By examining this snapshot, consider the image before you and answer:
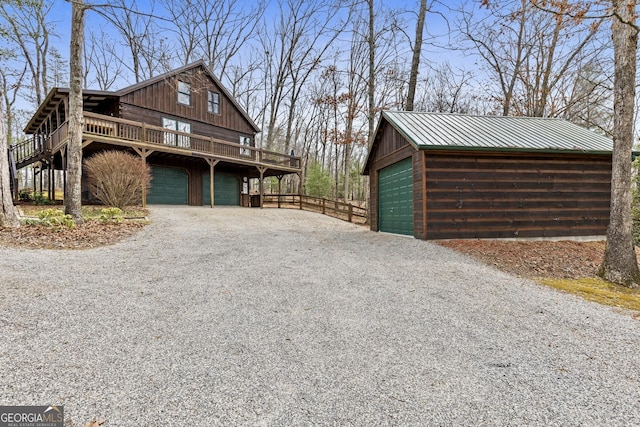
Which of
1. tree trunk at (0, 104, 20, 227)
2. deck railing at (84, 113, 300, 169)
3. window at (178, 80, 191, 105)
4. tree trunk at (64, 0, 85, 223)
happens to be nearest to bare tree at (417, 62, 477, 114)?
deck railing at (84, 113, 300, 169)

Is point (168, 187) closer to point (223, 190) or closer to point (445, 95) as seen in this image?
point (223, 190)

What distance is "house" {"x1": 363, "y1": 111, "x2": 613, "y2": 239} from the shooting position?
8.43 m

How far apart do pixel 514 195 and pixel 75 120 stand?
12.9 m

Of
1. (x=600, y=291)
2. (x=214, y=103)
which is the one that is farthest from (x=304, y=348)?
(x=214, y=103)

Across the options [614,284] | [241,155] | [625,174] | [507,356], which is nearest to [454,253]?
[614,284]

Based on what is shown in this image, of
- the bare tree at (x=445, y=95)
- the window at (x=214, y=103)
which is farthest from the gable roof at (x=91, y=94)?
the bare tree at (x=445, y=95)

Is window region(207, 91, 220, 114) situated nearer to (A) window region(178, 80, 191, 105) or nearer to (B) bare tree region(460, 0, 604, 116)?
(A) window region(178, 80, 191, 105)

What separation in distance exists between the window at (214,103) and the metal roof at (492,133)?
13.4 metres

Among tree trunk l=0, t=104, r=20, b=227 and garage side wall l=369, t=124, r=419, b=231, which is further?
garage side wall l=369, t=124, r=419, b=231

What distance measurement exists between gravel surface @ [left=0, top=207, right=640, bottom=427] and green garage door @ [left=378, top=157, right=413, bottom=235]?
178 inches

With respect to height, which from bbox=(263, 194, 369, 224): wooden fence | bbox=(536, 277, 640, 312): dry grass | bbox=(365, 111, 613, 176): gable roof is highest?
bbox=(365, 111, 613, 176): gable roof

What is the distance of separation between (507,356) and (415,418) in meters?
1.32

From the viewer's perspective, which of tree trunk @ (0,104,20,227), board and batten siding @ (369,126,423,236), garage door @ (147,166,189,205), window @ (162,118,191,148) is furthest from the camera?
garage door @ (147,166,189,205)

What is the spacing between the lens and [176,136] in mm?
16172
